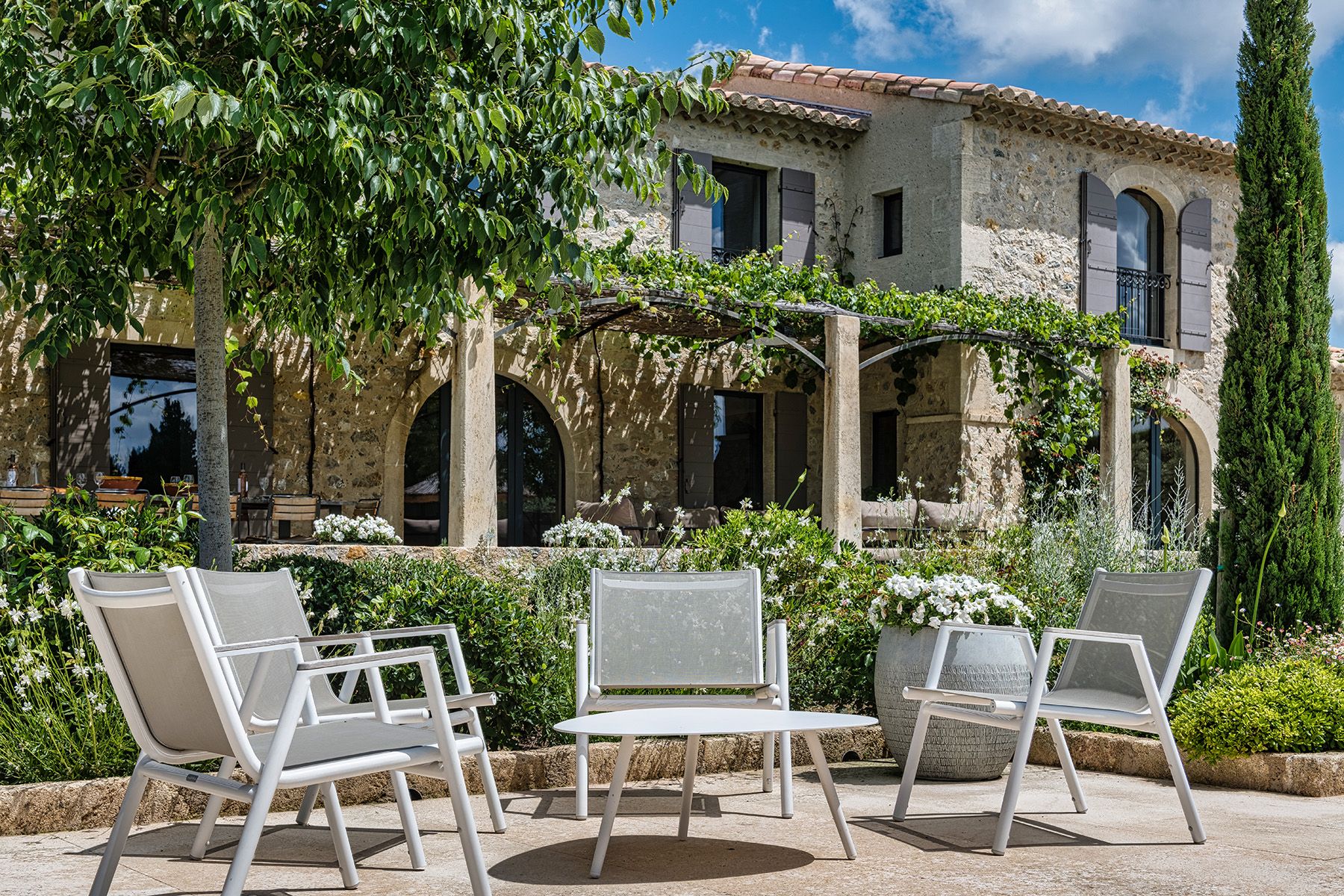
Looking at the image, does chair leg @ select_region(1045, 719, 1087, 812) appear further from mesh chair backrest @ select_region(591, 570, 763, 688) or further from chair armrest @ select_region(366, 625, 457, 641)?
chair armrest @ select_region(366, 625, 457, 641)

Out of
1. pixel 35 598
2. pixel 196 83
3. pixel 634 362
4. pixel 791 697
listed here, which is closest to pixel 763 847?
pixel 791 697

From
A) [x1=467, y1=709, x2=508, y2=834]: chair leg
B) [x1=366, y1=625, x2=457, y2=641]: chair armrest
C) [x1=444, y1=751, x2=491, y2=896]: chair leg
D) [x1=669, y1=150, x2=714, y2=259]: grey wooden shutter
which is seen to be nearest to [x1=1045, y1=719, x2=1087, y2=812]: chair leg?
[x1=467, y1=709, x2=508, y2=834]: chair leg

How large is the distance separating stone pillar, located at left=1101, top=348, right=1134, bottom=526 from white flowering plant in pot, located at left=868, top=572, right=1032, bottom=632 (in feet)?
23.1

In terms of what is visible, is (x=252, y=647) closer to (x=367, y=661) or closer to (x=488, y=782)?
(x=367, y=661)

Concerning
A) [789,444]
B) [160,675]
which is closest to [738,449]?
[789,444]

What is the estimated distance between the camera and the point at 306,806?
383 centimetres

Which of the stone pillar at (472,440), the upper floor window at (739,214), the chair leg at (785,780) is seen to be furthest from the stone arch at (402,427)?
the chair leg at (785,780)

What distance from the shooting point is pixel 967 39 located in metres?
49.3

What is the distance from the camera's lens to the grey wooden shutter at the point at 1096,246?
1273 centimetres

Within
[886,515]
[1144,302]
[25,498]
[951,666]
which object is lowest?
[951,666]

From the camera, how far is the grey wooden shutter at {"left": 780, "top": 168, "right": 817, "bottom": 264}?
12531 mm

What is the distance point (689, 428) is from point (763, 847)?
9122mm

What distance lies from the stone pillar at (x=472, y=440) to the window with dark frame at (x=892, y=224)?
5266 mm

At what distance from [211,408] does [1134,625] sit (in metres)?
3.44
